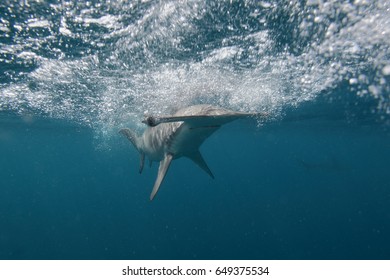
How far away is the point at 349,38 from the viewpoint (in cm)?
829

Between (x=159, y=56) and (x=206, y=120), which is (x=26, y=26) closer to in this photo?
(x=159, y=56)

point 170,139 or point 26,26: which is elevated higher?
point 26,26

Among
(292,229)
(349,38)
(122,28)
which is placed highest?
(122,28)

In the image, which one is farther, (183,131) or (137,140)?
(137,140)

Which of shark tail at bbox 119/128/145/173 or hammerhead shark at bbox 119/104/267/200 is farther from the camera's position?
shark tail at bbox 119/128/145/173

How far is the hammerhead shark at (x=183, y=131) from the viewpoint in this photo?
3.73 meters

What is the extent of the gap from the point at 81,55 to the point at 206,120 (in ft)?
24.7

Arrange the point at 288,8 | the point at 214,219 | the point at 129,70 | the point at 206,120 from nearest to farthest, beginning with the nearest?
the point at 206,120, the point at 288,8, the point at 129,70, the point at 214,219

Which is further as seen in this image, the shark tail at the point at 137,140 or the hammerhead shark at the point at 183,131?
the shark tail at the point at 137,140

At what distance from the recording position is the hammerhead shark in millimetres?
3734

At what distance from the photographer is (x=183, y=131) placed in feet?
17.8

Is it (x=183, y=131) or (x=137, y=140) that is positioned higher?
(x=137, y=140)

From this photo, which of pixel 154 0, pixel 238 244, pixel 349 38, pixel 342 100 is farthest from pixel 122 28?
pixel 238 244

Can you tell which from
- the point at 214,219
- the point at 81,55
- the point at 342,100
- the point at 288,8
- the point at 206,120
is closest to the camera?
the point at 206,120
